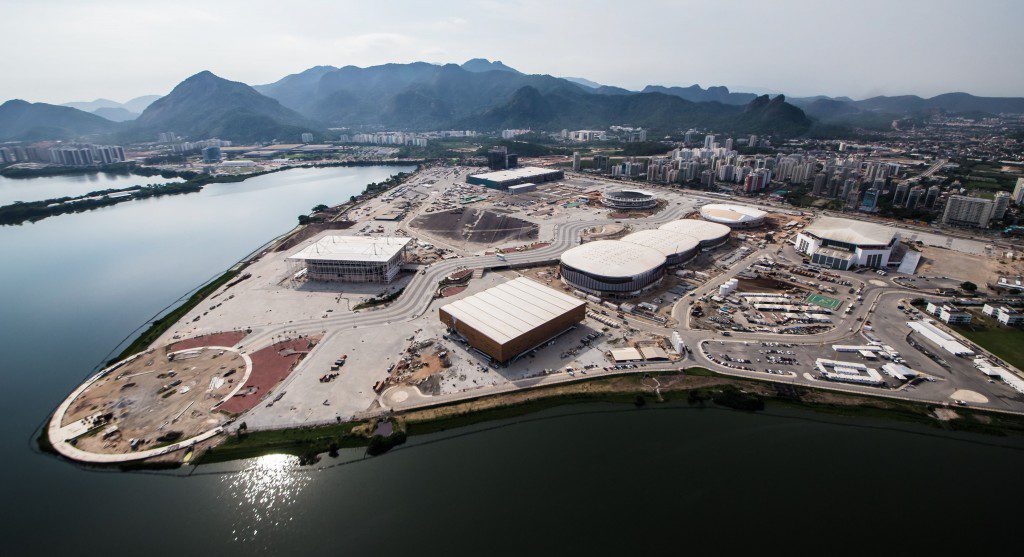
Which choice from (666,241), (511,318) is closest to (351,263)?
(511,318)

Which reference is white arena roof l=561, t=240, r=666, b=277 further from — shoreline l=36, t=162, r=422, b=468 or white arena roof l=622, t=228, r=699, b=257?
shoreline l=36, t=162, r=422, b=468

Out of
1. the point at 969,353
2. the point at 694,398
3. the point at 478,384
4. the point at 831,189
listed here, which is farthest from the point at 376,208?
the point at 831,189

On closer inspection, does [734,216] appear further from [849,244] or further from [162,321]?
Result: [162,321]

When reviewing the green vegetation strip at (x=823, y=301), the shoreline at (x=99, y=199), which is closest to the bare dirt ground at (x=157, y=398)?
the green vegetation strip at (x=823, y=301)

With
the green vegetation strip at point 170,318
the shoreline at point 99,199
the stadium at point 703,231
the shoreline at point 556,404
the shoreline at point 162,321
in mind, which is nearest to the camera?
the shoreline at point 556,404

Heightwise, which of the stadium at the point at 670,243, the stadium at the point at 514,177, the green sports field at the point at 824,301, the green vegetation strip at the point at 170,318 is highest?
the stadium at the point at 514,177

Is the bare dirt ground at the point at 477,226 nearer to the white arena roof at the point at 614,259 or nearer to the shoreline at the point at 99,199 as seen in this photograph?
the white arena roof at the point at 614,259

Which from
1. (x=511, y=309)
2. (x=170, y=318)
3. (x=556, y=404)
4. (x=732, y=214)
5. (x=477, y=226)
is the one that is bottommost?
(x=556, y=404)
